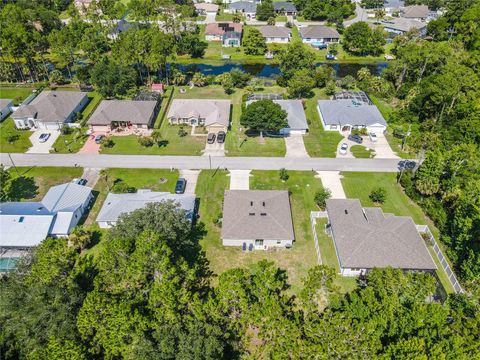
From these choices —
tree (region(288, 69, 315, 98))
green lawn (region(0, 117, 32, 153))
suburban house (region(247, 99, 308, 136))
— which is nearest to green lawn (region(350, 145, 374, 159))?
suburban house (region(247, 99, 308, 136))

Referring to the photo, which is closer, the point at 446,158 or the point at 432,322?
the point at 432,322

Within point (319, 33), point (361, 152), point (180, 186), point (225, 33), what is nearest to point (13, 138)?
point (180, 186)

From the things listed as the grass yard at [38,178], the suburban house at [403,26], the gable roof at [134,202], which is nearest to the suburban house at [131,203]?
the gable roof at [134,202]

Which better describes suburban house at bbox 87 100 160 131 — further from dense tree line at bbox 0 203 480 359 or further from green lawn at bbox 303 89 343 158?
dense tree line at bbox 0 203 480 359

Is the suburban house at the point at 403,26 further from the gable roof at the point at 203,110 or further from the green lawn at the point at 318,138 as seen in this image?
the gable roof at the point at 203,110

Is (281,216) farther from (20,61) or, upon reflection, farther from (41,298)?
(20,61)

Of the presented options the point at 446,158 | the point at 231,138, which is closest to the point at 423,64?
the point at 446,158
